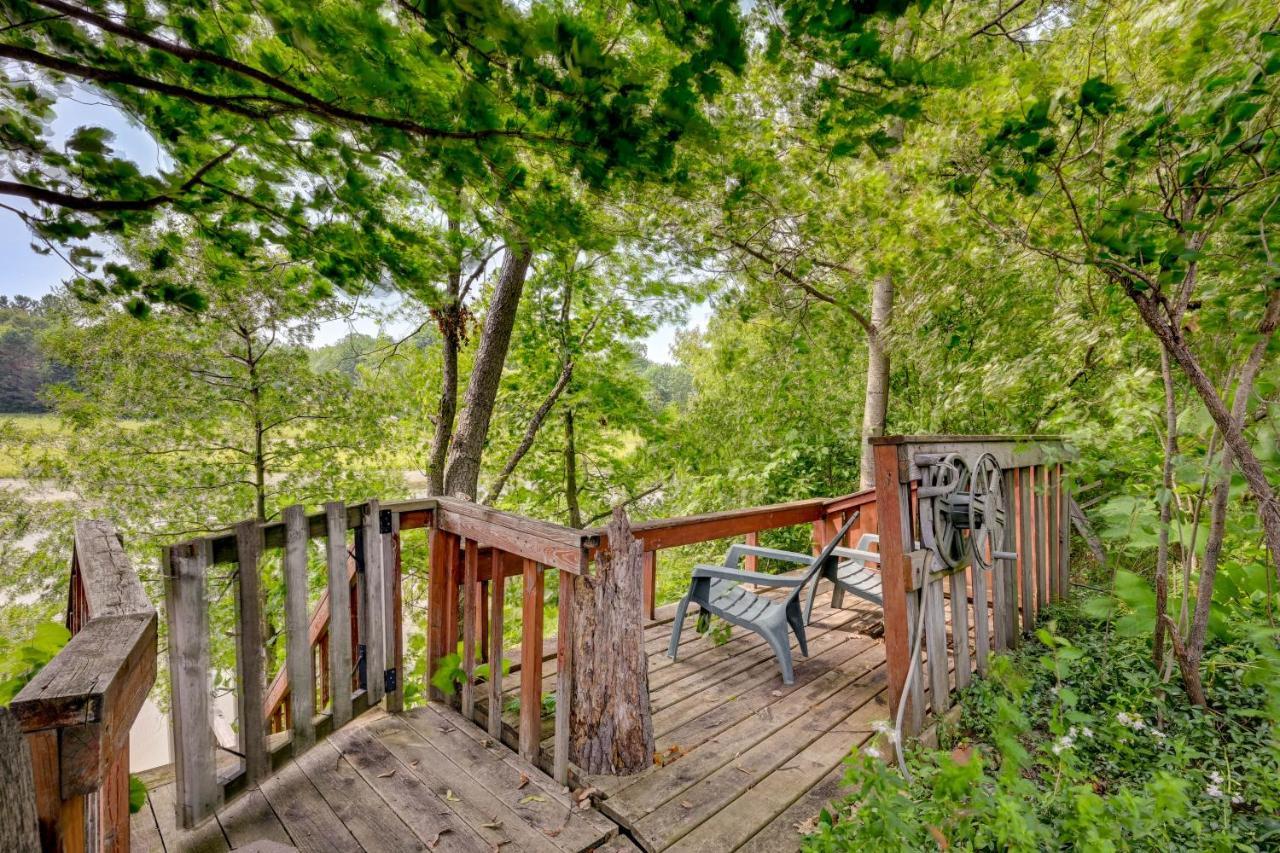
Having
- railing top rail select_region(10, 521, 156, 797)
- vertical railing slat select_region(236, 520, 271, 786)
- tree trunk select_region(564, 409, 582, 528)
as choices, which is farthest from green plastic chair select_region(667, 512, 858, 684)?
tree trunk select_region(564, 409, 582, 528)

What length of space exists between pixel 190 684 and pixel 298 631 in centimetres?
38

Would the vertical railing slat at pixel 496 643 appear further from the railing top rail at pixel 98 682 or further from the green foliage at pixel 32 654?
the green foliage at pixel 32 654

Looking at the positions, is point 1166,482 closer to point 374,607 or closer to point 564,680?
point 564,680

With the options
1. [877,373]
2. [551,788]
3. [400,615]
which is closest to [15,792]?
[551,788]

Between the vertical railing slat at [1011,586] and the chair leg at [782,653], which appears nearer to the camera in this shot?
the chair leg at [782,653]

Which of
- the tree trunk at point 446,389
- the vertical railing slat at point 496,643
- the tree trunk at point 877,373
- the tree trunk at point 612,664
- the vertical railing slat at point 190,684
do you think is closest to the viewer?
the vertical railing slat at point 190,684

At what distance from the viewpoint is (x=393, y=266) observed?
2586mm

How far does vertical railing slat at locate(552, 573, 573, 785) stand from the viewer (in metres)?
2.17

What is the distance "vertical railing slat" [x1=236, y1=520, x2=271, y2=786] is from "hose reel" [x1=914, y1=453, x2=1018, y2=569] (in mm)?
2784

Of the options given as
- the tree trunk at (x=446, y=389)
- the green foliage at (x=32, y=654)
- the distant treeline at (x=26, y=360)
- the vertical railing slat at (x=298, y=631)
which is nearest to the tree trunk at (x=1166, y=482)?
the vertical railing slat at (x=298, y=631)

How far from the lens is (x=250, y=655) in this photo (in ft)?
6.64

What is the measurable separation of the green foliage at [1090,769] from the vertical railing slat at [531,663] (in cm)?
114

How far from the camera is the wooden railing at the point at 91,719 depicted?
81 centimetres

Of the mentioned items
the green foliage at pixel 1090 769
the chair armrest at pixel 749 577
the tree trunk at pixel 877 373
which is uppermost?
the tree trunk at pixel 877 373
